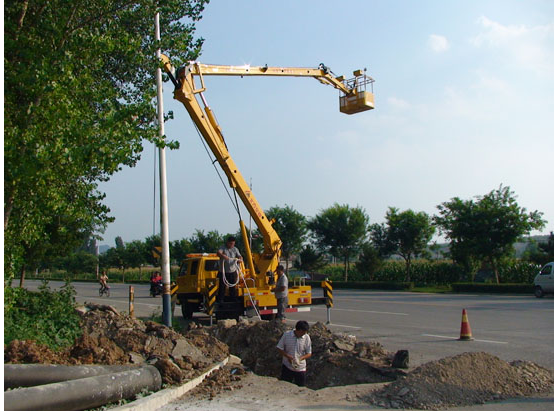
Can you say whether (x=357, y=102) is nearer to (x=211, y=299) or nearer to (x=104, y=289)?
(x=211, y=299)

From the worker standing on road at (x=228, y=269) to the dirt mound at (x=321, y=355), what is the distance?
288 centimetres

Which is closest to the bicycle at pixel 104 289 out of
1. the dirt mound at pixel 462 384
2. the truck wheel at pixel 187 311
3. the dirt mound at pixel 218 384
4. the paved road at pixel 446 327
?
the paved road at pixel 446 327

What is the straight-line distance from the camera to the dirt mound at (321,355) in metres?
9.22

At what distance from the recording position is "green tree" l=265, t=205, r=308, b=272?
50281 mm

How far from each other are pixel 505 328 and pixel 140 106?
10.9 metres

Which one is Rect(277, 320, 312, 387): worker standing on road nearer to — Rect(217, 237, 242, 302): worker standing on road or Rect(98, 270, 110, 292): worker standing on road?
Rect(217, 237, 242, 302): worker standing on road

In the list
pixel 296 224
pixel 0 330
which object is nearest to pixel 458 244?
pixel 296 224

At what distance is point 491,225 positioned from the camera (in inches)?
1457

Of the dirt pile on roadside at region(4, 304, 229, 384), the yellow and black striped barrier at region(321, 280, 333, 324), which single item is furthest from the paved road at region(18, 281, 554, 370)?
the dirt pile on roadside at region(4, 304, 229, 384)

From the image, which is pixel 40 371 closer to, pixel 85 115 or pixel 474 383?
pixel 85 115

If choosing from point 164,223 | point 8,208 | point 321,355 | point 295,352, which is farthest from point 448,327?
point 8,208

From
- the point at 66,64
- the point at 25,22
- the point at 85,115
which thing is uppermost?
the point at 25,22

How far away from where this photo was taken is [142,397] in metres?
6.95

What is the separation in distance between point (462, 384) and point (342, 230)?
140 ft
